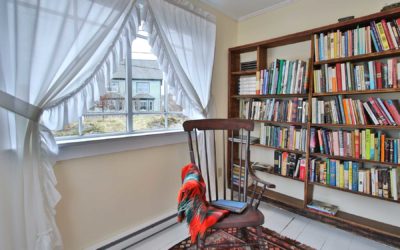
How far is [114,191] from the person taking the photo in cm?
158

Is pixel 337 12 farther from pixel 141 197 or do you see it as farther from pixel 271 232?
pixel 141 197

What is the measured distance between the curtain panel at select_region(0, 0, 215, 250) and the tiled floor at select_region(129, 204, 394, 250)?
80 cm

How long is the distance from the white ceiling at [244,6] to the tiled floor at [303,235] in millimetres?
2269

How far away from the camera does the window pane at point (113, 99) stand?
1.63 metres

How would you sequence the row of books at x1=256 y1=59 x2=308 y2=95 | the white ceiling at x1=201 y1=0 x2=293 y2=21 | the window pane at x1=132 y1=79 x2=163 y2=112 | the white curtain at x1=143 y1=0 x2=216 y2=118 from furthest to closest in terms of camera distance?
the white ceiling at x1=201 y1=0 x2=293 y2=21 → the row of books at x1=256 y1=59 x2=308 y2=95 → the window pane at x1=132 y1=79 x2=163 y2=112 → the white curtain at x1=143 y1=0 x2=216 y2=118

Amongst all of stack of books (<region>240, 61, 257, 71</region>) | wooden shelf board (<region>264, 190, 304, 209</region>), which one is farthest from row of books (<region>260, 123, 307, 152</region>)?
stack of books (<region>240, 61, 257, 71</region>)

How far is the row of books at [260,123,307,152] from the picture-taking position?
199 cm

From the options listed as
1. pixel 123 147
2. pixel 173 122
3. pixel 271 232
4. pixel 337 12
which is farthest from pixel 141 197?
pixel 337 12

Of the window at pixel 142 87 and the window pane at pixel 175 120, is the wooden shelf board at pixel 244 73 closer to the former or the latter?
the window pane at pixel 175 120

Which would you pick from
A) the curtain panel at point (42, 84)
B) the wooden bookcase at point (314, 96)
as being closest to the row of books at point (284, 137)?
the wooden bookcase at point (314, 96)

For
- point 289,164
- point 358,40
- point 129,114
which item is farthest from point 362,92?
point 129,114

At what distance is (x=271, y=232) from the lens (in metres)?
1.87

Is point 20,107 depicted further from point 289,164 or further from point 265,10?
point 265,10

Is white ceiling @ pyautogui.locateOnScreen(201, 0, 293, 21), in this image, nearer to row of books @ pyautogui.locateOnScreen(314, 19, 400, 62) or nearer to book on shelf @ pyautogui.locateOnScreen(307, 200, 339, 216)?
row of books @ pyautogui.locateOnScreen(314, 19, 400, 62)
